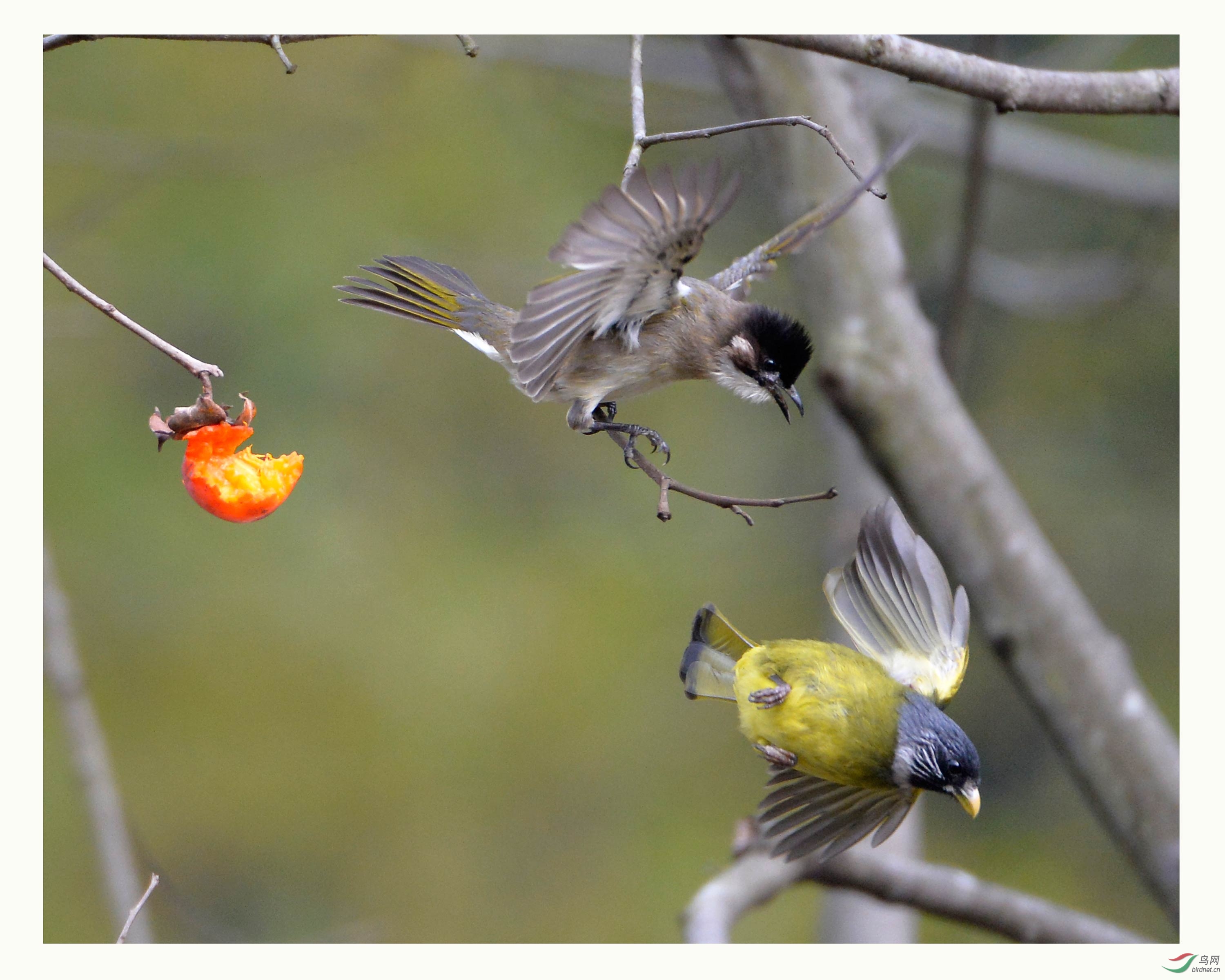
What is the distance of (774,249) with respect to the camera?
1.45 meters

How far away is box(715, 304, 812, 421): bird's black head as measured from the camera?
1343 millimetres

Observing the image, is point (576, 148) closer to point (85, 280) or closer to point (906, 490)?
point (85, 280)

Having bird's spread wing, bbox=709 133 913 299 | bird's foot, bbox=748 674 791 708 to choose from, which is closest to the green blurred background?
bird's spread wing, bbox=709 133 913 299

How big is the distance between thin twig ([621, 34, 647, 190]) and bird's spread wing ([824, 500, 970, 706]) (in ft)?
1.36

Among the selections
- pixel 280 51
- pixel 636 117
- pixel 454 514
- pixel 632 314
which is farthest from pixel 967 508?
pixel 454 514

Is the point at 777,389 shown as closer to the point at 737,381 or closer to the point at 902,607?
the point at 737,381

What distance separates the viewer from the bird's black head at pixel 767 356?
134 centimetres

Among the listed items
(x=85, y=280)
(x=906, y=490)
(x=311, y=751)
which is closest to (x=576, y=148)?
(x=85, y=280)

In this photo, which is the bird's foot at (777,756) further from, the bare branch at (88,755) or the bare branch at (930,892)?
the bare branch at (88,755)

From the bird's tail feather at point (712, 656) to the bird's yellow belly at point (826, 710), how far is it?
24 millimetres

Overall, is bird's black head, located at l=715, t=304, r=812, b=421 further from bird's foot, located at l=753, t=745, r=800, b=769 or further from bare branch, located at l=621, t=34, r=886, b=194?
bird's foot, located at l=753, t=745, r=800, b=769

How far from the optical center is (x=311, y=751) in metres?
2.70

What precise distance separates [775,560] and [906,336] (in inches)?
52.1
